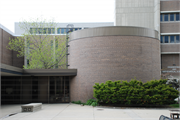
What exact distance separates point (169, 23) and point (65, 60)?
1654cm

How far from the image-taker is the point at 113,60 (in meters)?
19.5

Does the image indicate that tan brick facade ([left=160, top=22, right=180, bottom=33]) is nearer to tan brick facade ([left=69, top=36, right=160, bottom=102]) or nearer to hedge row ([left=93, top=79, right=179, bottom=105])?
tan brick facade ([left=69, top=36, right=160, bottom=102])

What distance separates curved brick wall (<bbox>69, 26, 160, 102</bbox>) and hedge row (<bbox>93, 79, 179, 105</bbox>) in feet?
6.02

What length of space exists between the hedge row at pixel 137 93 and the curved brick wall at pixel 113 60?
1836mm

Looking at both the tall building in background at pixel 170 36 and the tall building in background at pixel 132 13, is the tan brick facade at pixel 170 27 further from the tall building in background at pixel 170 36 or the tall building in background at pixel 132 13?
the tall building in background at pixel 132 13

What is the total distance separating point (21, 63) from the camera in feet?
94.6

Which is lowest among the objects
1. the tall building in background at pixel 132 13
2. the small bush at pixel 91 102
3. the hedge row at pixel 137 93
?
the small bush at pixel 91 102

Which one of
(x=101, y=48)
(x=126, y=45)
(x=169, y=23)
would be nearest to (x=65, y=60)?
(x=101, y=48)

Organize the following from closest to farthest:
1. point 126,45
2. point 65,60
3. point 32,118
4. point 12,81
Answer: point 32,118 → point 126,45 → point 12,81 → point 65,60

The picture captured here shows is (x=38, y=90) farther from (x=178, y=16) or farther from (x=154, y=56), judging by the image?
(x=178, y=16)

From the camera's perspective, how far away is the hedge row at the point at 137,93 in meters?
17.3

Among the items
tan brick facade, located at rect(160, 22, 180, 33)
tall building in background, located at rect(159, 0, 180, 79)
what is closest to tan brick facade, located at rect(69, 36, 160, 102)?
tall building in background, located at rect(159, 0, 180, 79)

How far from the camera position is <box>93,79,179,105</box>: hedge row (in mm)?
17312

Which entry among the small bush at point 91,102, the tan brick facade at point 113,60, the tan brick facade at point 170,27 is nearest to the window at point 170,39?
the tan brick facade at point 170,27
